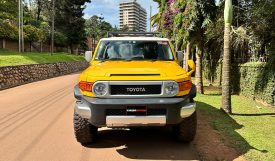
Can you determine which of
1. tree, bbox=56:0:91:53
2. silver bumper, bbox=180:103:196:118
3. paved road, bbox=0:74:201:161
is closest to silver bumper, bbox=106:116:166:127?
silver bumper, bbox=180:103:196:118

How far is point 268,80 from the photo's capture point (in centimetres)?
1312

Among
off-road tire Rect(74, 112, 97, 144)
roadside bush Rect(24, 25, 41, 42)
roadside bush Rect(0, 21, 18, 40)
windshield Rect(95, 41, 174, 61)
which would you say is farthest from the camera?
roadside bush Rect(24, 25, 41, 42)

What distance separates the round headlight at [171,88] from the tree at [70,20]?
55.8m

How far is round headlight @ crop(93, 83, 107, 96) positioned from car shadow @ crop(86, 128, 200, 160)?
A: 44.1 inches

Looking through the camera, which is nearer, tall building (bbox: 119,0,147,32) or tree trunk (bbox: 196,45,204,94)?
tree trunk (bbox: 196,45,204,94)

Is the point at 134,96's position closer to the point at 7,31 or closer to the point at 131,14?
the point at 7,31

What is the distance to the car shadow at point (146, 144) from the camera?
6543 millimetres

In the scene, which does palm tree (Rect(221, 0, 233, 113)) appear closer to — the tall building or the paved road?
the paved road

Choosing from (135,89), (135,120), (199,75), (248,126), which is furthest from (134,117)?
(199,75)

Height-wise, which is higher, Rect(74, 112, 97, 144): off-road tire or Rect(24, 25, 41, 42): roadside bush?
Rect(24, 25, 41, 42): roadside bush

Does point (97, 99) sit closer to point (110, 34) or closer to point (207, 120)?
point (110, 34)

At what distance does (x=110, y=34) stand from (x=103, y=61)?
1.87 meters

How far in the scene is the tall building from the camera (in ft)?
360

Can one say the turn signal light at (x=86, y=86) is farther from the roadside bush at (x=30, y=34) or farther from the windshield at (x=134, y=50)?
the roadside bush at (x=30, y=34)
